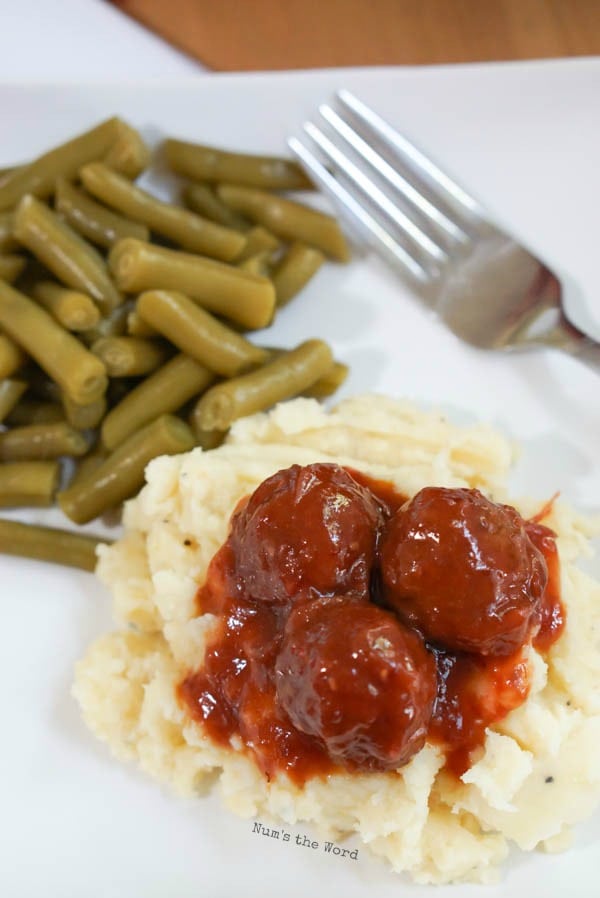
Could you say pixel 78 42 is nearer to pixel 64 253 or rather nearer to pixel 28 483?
pixel 64 253

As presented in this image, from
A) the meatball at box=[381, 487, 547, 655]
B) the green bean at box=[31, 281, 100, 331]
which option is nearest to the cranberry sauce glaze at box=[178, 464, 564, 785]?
the meatball at box=[381, 487, 547, 655]

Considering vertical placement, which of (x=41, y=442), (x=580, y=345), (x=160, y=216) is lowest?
(x=41, y=442)

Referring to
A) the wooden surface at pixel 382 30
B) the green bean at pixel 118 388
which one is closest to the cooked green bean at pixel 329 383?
the green bean at pixel 118 388

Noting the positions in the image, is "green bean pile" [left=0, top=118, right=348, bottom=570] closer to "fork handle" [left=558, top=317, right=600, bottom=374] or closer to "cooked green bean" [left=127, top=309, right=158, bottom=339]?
"cooked green bean" [left=127, top=309, right=158, bottom=339]

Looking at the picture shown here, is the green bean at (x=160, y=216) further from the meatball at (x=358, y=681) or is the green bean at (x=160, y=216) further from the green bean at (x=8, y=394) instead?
the meatball at (x=358, y=681)

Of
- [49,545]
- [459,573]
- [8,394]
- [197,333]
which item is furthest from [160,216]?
[459,573]
